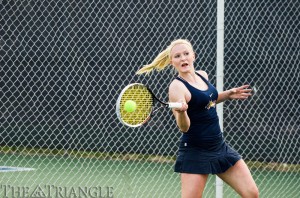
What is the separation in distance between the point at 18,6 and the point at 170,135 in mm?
1983

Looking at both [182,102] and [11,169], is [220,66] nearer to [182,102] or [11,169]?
[182,102]

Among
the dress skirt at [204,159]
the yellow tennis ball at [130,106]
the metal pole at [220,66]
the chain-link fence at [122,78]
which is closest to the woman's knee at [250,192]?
the dress skirt at [204,159]

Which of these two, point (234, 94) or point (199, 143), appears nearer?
point (199, 143)

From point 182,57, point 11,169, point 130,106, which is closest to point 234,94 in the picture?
point 182,57

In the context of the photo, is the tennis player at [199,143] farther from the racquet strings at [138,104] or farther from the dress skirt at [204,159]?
the racquet strings at [138,104]

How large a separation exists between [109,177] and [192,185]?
2777 millimetres

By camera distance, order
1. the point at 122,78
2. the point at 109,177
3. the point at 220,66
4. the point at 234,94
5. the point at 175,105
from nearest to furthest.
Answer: the point at 175,105, the point at 234,94, the point at 220,66, the point at 109,177, the point at 122,78

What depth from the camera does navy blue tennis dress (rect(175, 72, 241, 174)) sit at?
13.8 feet

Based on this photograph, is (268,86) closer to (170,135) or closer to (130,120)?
(170,135)

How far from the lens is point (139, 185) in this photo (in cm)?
655

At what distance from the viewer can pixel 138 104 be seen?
425cm

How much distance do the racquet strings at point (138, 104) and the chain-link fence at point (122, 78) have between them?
2.89 meters

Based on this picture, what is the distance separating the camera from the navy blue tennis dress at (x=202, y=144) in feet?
13.8

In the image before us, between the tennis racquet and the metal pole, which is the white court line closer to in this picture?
the metal pole
